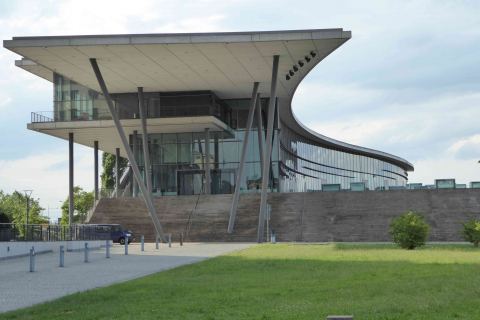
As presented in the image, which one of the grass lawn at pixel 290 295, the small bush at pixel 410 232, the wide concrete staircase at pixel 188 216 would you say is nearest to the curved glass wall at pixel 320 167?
the wide concrete staircase at pixel 188 216

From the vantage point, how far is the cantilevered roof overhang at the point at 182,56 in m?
40.8

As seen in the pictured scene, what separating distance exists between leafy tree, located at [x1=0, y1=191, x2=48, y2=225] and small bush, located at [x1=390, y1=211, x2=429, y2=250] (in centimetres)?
6580

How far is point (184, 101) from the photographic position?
59.1 meters

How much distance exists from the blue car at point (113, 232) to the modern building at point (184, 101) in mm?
2608

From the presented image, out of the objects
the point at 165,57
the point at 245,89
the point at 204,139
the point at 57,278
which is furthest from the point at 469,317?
the point at 204,139

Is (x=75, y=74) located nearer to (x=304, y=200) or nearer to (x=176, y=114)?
(x=176, y=114)

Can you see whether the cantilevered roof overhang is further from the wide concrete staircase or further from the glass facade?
the wide concrete staircase

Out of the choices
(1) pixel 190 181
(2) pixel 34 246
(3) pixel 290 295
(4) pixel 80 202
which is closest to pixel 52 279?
(3) pixel 290 295

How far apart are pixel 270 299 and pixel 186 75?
3997cm

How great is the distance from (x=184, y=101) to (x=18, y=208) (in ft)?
155

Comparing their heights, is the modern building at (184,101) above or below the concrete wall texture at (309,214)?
above

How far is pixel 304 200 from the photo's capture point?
2041 inches

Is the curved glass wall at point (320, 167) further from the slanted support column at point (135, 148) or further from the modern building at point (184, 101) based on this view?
the slanted support column at point (135, 148)

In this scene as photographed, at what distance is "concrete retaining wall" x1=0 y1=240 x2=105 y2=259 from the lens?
98.2 ft
